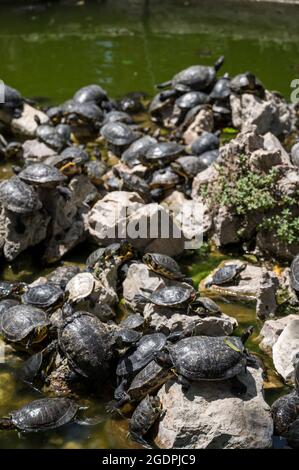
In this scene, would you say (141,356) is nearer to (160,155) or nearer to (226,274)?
(226,274)

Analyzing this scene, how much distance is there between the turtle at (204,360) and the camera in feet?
15.5

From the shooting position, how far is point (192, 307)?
231 inches

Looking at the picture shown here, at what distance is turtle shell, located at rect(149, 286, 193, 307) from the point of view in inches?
224

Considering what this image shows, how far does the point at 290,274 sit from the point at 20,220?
2952mm

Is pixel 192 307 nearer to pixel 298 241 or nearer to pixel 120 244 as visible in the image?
pixel 120 244

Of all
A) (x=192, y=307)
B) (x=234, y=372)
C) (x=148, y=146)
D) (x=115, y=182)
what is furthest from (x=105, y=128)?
(x=234, y=372)

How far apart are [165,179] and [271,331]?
306 cm

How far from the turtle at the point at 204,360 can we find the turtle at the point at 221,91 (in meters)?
6.58

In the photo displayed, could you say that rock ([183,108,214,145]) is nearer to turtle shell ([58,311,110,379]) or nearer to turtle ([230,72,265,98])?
turtle ([230,72,265,98])

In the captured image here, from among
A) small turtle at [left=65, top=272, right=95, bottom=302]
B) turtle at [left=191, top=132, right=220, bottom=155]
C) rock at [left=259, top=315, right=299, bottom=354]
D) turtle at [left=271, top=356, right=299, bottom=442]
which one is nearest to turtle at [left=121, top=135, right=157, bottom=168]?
turtle at [left=191, top=132, right=220, bottom=155]

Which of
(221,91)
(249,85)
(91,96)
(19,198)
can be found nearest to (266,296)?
(19,198)

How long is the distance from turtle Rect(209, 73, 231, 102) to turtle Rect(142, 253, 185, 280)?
516 cm

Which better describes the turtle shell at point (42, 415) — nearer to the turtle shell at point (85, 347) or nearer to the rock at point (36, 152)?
the turtle shell at point (85, 347)
